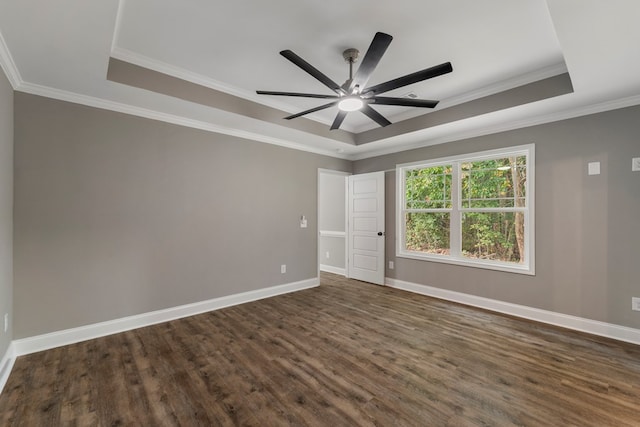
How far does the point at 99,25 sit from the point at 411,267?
16.0 ft

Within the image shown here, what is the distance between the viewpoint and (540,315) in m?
3.53

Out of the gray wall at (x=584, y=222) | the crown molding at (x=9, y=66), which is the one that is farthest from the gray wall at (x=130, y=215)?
the gray wall at (x=584, y=222)

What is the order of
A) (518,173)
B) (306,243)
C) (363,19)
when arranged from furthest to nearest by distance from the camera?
(306,243) → (518,173) → (363,19)

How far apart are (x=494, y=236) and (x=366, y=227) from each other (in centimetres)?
220

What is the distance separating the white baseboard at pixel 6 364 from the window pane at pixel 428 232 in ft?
16.6

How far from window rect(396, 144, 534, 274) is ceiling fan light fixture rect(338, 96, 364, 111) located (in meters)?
2.48

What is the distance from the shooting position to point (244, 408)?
6.34ft

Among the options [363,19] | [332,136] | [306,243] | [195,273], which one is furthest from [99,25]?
[306,243]

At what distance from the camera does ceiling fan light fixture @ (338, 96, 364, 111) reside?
252cm

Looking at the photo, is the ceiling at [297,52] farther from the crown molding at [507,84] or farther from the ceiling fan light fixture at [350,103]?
the ceiling fan light fixture at [350,103]

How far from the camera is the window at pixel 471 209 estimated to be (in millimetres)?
3822

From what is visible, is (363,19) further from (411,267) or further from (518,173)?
(411,267)

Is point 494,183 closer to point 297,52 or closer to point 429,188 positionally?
point 429,188

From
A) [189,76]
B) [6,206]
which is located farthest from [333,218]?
[6,206]
